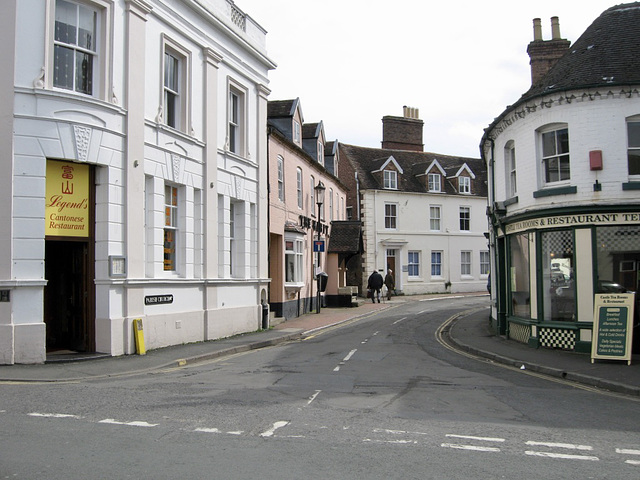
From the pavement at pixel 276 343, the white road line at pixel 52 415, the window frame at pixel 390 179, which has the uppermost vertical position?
the window frame at pixel 390 179

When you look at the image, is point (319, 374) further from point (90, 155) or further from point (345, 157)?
point (345, 157)

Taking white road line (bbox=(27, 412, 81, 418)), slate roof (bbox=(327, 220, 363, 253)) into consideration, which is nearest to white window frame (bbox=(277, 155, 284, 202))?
slate roof (bbox=(327, 220, 363, 253))

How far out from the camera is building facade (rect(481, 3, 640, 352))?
14.3 metres

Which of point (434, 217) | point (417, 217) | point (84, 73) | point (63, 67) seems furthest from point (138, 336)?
A: point (434, 217)

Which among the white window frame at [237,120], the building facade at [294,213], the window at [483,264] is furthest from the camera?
the window at [483,264]

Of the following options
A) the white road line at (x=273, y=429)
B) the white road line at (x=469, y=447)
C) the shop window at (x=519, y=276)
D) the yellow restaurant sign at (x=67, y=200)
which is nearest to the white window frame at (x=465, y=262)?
the shop window at (x=519, y=276)

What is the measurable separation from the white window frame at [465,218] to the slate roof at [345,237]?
1312 cm

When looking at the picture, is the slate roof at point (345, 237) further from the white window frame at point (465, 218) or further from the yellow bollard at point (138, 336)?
the yellow bollard at point (138, 336)

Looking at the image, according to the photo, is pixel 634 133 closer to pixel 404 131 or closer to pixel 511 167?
pixel 511 167

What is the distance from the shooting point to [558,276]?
49.9ft

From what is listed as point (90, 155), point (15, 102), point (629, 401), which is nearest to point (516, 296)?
point (629, 401)

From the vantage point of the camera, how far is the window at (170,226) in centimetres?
1595

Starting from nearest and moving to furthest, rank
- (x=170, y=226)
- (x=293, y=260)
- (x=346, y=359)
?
(x=346, y=359) → (x=170, y=226) → (x=293, y=260)

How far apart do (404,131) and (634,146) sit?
3464 cm
